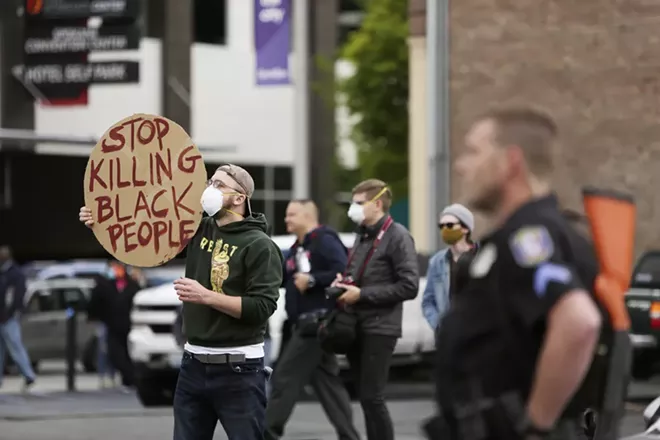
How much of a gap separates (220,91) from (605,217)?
3377 cm

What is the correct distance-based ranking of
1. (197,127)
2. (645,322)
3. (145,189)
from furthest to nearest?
(197,127), (645,322), (145,189)

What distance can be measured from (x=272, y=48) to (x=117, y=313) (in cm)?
1291

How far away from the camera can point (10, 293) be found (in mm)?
19656

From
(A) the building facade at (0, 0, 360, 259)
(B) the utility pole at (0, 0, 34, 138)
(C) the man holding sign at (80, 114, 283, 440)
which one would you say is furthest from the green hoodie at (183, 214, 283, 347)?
(A) the building facade at (0, 0, 360, 259)

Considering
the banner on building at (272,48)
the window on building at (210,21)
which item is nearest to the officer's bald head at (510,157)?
the banner on building at (272,48)

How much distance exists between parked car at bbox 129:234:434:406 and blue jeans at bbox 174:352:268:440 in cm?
938

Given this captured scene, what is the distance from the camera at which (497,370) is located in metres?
4.48

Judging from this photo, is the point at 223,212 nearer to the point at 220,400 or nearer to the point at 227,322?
the point at 227,322

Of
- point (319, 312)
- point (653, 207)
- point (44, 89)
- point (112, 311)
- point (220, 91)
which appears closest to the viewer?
point (319, 312)

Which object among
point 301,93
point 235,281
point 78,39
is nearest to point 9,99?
point 301,93

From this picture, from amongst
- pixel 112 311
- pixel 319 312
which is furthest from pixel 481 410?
pixel 112 311

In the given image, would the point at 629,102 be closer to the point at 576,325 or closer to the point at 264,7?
the point at 264,7

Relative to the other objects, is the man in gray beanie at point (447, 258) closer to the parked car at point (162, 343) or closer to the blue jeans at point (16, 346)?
the parked car at point (162, 343)

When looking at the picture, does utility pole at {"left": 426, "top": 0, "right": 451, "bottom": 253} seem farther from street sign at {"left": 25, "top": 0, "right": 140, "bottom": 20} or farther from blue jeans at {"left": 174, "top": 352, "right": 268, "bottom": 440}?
blue jeans at {"left": 174, "top": 352, "right": 268, "bottom": 440}
